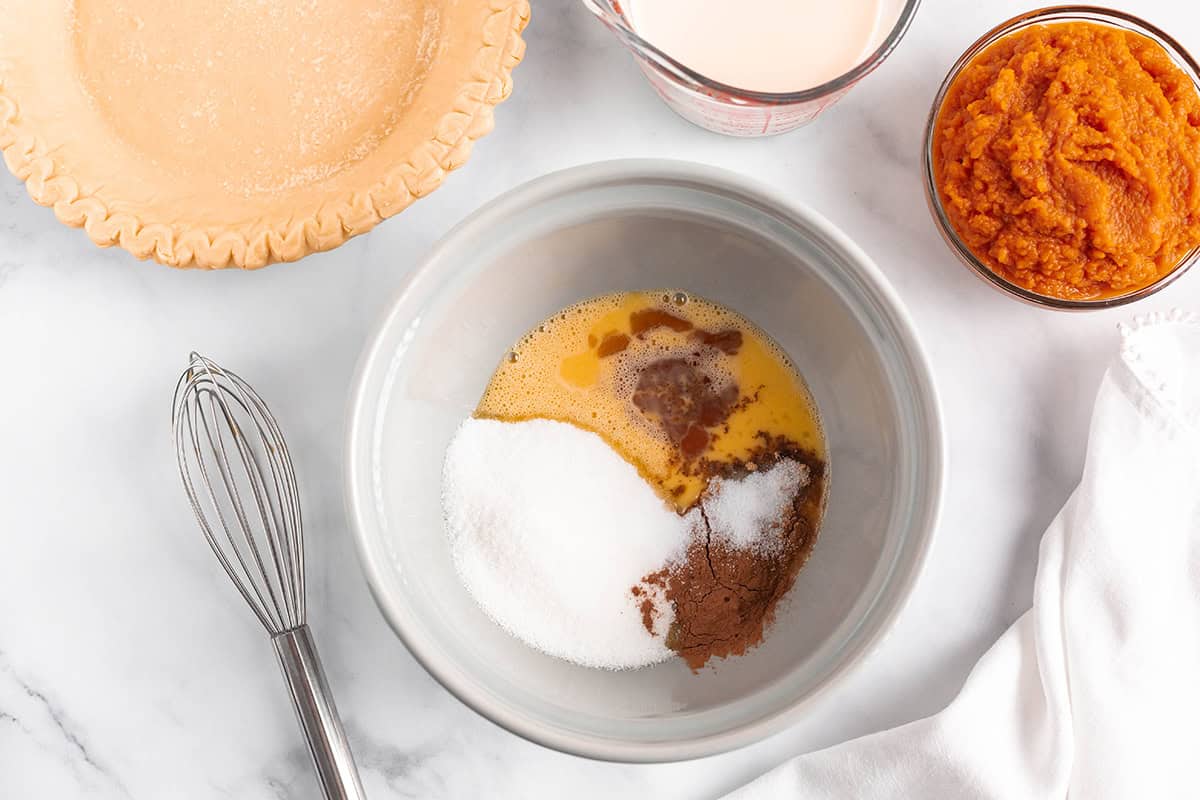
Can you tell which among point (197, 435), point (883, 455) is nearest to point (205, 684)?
point (197, 435)

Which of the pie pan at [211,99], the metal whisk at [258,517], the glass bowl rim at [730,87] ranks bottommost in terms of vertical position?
the metal whisk at [258,517]

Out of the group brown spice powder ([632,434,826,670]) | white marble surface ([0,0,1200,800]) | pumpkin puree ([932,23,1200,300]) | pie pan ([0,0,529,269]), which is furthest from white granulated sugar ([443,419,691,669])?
pumpkin puree ([932,23,1200,300])

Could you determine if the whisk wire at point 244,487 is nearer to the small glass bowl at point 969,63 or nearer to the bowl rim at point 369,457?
the bowl rim at point 369,457

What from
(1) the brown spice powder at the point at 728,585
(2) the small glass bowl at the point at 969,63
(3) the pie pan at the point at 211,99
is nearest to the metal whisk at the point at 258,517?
(3) the pie pan at the point at 211,99

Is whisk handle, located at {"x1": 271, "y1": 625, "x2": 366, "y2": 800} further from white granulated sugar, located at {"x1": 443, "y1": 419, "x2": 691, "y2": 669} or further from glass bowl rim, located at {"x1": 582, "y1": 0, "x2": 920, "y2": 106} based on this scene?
glass bowl rim, located at {"x1": 582, "y1": 0, "x2": 920, "y2": 106}

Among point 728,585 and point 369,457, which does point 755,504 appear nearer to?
point 728,585

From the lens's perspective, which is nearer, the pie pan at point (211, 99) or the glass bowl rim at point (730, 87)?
the glass bowl rim at point (730, 87)

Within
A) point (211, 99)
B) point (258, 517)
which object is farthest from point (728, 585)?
point (211, 99)
